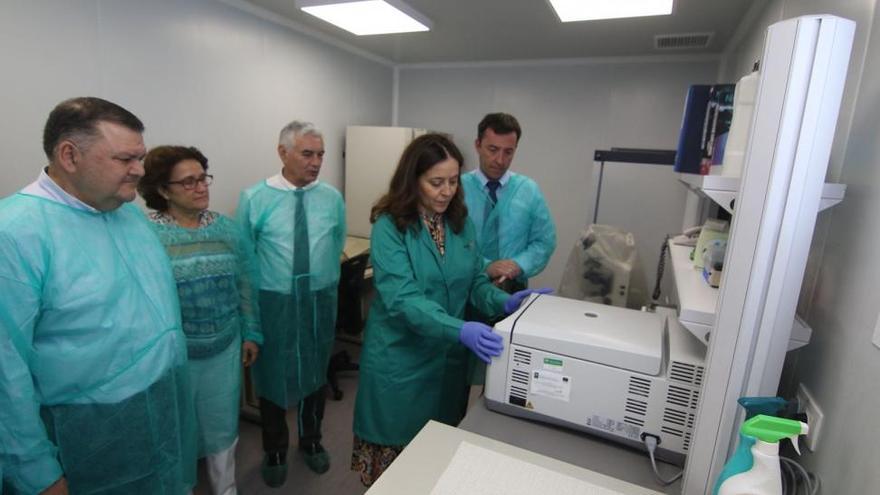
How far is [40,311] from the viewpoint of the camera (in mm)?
1027

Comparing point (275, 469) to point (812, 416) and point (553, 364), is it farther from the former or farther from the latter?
point (812, 416)

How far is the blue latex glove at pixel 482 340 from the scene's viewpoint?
116 centimetres

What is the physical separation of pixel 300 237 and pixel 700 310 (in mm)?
1664

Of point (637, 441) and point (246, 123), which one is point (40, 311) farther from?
point (246, 123)

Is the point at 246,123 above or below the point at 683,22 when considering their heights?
below

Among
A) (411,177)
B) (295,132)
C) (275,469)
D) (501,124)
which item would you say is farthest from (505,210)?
(275,469)

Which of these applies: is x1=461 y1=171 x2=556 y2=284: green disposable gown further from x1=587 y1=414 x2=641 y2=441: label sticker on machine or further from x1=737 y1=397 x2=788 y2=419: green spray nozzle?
x1=737 y1=397 x2=788 y2=419: green spray nozzle

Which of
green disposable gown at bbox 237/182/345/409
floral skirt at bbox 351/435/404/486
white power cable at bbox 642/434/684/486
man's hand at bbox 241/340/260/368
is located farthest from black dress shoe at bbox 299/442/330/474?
white power cable at bbox 642/434/684/486

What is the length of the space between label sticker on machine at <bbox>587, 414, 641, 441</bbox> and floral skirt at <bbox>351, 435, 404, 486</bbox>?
0.70 metres

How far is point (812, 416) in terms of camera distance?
0.86 metres

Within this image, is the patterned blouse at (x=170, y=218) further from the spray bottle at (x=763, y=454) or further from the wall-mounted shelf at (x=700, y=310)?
the spray bottle at (x=763, y=454)

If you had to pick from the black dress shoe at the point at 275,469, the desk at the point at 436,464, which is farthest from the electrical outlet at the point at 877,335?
the black dress shoe at the point at 275,469

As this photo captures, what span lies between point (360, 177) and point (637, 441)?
119 inches

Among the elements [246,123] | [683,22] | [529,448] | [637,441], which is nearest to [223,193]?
[246,123]
